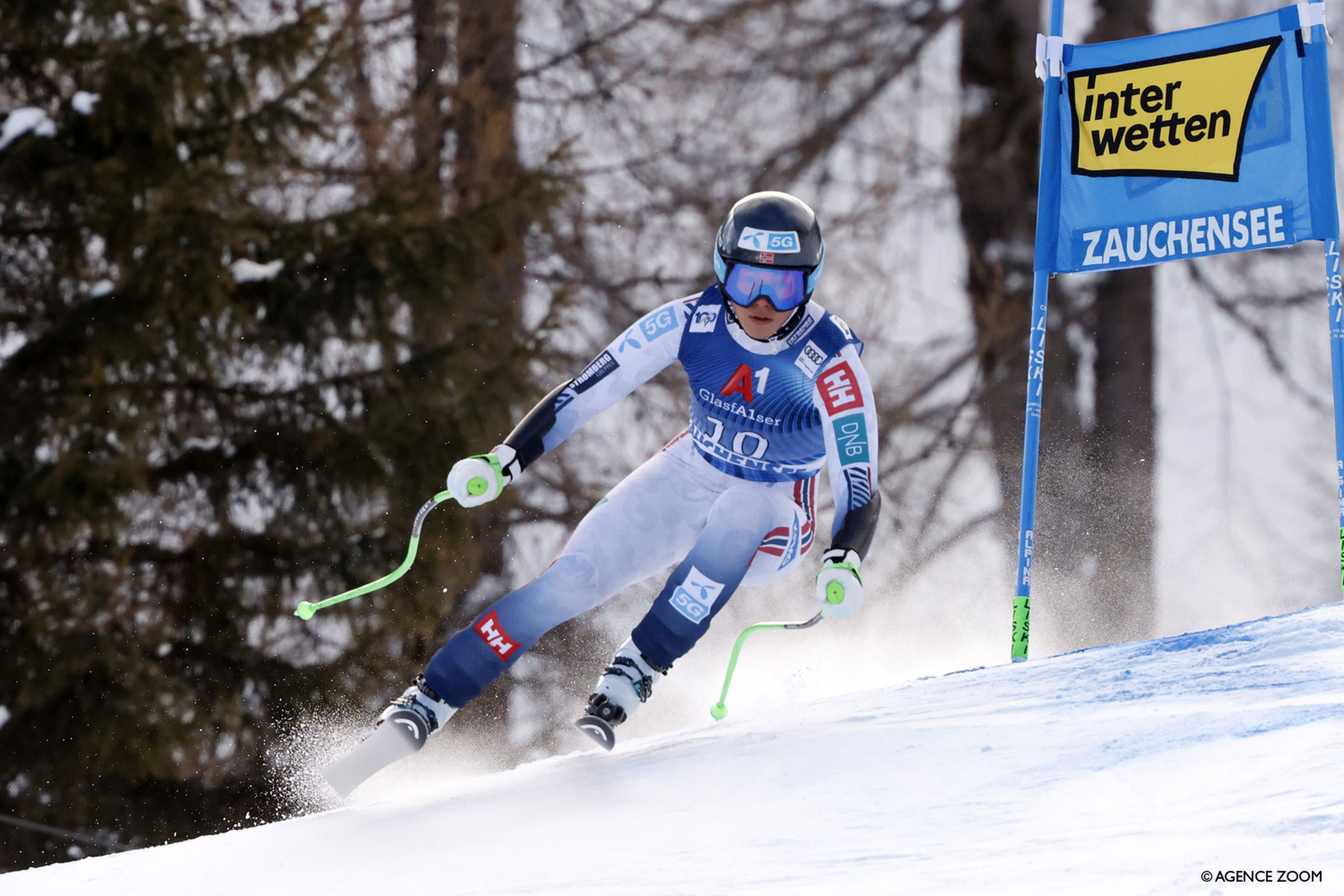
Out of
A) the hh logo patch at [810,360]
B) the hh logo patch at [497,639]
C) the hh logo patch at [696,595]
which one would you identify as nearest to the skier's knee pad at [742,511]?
the hh logo patch at [696,595]

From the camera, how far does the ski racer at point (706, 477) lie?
13.9ft

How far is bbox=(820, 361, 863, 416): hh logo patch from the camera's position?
14.0 ft

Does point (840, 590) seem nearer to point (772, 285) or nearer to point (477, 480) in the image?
point (772, 285)

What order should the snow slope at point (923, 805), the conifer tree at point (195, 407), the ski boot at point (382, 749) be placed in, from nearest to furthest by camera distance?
the snow slope at point (923, 805) → the ski boot at point (382, 749) → the conifer tree at point (195, 407)

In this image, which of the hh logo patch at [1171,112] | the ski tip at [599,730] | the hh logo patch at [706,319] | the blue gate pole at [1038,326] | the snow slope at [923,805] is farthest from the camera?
the blue gate pole at [1038,326]

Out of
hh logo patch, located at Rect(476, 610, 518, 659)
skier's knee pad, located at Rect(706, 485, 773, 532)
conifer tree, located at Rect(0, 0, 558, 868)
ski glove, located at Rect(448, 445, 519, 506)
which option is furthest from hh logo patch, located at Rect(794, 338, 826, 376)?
conifer tree, located at Rect(0, 0, 558, 868)

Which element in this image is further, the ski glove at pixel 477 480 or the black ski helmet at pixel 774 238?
the ski glove at pixel 477 480

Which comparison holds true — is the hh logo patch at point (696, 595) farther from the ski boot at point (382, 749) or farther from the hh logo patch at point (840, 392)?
the ski boot at point (382, 749)

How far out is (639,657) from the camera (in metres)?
4.37

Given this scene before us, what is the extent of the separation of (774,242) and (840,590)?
1.07 metres

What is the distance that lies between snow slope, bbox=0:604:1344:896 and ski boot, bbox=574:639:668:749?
13cm

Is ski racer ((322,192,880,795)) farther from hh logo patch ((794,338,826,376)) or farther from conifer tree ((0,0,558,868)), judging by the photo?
conifer tree ((0,0,558,868))

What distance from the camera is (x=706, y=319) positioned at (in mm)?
4430

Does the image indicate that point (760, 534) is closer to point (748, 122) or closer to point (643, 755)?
point (643, 755)
